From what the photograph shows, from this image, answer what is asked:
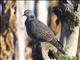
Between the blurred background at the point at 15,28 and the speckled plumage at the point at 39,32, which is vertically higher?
the speckled plumage at the point at 39,32

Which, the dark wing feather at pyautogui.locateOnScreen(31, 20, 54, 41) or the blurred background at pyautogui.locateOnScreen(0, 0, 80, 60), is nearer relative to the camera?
the dark wing feather at pyautogui.locateOnScreen(31, 20, 54, 41)

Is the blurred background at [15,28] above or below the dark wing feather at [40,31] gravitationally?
below

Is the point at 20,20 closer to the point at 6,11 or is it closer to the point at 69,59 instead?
the point at 6,11

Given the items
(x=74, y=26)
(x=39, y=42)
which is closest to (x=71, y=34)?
(x=74, y=26)

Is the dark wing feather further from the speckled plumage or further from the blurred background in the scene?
the blurred background

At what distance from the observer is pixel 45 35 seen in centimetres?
106

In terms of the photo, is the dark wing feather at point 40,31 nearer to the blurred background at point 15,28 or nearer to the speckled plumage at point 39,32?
the speckled plumage at point 39,32

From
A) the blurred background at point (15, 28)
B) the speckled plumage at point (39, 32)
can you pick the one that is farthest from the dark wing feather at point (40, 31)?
the blurred background at point (15, 28)

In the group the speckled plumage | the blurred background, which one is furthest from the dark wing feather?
the blurred background

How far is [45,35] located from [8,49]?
1.32 metres

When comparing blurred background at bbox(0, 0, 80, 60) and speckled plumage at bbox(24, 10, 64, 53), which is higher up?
speckled plumage at bbox(24, 10, 64, 53)

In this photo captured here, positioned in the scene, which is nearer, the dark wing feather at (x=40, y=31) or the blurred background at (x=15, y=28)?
the dark wing feather at (x=40, y=31)

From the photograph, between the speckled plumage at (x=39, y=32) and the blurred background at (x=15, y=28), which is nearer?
the speckled plumage at (x=39, y=32)

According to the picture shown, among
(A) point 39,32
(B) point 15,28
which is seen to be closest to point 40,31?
(A) point 39,32
